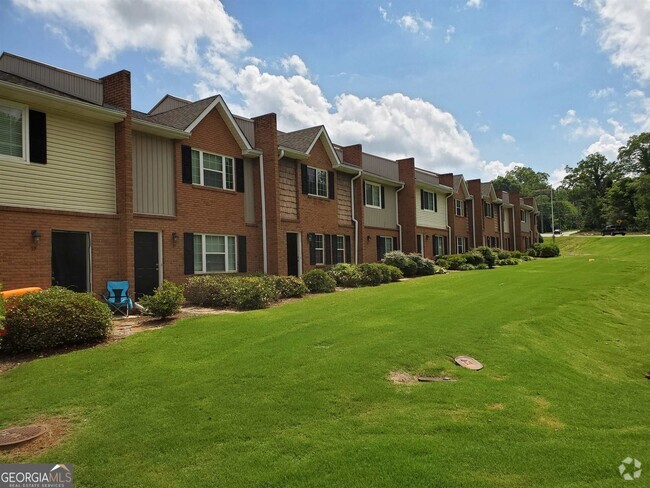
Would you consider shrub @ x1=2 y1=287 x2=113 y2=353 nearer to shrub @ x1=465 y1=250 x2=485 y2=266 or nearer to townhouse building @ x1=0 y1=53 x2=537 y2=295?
townhouse building @ x1=0 y1=53 x2=537 y2=295

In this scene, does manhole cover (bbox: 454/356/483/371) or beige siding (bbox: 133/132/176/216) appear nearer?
manhole cover (bbox: 454/356/483/371)

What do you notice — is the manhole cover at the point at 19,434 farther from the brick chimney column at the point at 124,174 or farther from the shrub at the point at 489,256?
the shrub at the point at 489,256

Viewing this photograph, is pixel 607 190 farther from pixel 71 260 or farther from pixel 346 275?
pixel 71 260

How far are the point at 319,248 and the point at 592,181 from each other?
9523cm

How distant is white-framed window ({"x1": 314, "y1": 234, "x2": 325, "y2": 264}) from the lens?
75.2ft

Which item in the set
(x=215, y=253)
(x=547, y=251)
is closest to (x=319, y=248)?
(x=215, y=253)

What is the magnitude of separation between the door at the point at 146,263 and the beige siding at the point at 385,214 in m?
14.2

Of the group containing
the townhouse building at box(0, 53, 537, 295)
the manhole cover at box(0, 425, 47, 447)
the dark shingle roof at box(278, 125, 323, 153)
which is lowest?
the manhole cover at box(0, 425, 47, 447)

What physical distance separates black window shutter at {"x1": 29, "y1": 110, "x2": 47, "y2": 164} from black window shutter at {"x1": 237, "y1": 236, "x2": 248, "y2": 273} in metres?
7.74

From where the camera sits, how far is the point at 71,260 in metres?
13.0

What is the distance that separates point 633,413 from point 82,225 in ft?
44.5

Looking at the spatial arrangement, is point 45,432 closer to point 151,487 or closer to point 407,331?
point 151,487

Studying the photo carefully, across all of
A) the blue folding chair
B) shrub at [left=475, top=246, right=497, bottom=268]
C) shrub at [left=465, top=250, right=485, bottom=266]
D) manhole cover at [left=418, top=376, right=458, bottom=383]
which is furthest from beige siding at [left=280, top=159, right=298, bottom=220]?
shrub at [left=475, top=246, right=497, bottom=268]

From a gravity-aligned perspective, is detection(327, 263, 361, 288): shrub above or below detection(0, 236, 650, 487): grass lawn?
above
